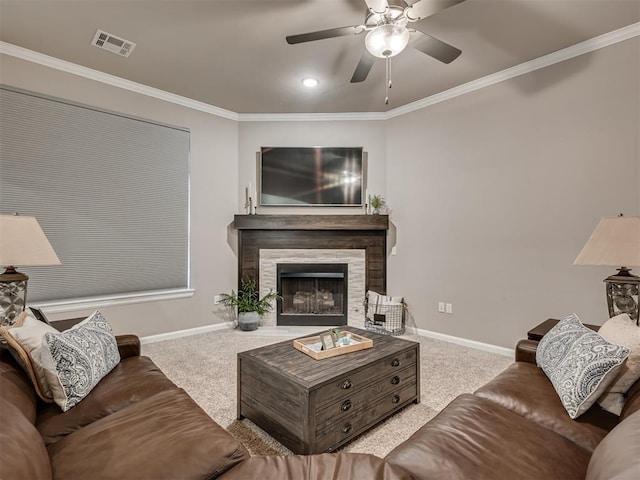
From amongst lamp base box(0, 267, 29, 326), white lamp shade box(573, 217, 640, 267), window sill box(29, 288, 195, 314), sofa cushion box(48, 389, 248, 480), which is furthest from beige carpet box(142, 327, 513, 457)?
white lamp shade box(573, 217, 640, 267)

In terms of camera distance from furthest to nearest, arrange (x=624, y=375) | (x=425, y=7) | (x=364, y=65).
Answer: (x=364, y=65) → (x=425, y=7) → (x=624, y=375)

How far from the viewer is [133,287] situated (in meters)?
3.78

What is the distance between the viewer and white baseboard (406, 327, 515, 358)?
11.4 ft

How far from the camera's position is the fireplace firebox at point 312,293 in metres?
4.53

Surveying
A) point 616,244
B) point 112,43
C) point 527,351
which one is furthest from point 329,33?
point 527,351

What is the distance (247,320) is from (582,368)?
11.5 feet

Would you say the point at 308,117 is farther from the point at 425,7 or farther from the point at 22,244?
the point at 22,244

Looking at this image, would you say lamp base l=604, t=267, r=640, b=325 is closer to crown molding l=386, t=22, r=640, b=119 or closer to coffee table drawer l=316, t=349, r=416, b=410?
coffee table drawer l=316, t=349, r=416, b=410

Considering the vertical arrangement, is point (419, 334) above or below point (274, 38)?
below

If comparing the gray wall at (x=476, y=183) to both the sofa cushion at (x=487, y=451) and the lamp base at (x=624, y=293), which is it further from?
the sofa cushion at (x=487, y=451)

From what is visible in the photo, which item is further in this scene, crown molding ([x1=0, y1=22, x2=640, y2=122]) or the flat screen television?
the flat screen television

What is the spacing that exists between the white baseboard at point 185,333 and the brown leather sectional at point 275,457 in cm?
229

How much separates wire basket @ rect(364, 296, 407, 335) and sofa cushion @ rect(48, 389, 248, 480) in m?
2.99

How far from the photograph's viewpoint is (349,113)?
452cm
